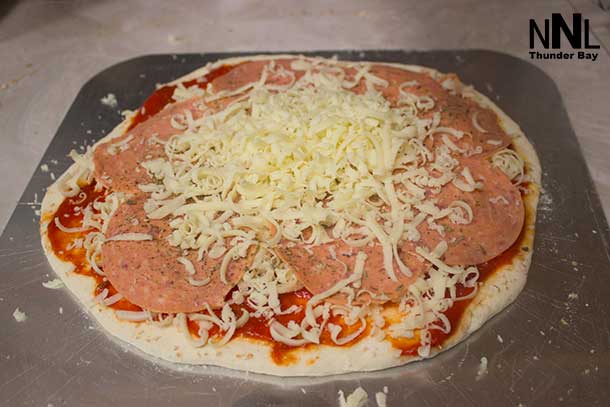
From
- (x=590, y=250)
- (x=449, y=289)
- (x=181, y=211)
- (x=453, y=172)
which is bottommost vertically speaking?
(x=590, y=250)

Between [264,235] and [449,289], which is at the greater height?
[264,235]

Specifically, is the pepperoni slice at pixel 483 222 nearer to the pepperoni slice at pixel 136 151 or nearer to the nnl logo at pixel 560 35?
the pepperoni slice at pixel 136 151

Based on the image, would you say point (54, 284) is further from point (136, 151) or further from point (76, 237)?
point (136, 151)

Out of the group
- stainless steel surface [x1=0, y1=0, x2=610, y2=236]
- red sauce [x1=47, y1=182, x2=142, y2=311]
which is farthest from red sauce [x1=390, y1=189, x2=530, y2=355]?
stainless steel surface [x1=0, y1=0, x2=610, y2=236]

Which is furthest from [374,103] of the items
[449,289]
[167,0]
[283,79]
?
[167,0]

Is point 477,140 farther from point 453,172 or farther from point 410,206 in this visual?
point 410,206

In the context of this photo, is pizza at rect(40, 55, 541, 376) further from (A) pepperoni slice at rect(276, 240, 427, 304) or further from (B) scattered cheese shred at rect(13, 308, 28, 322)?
(B) scattered cheese shred at rect(13, 308, 28, 322)
